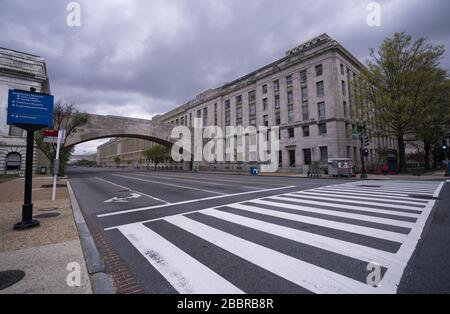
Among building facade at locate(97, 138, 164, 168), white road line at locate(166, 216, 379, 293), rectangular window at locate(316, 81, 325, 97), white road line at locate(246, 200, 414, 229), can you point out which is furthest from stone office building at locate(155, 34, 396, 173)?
building facade at locate(97, 138, 164, 168)

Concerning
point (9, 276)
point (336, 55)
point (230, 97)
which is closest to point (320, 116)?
point (336, 55)

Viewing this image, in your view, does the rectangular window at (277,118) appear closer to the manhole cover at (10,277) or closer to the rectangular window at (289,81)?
the rectangular window at (289,81)

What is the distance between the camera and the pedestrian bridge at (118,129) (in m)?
38.3

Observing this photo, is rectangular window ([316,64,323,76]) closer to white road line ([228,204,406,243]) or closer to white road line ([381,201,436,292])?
white road line ([381,201,436,292])

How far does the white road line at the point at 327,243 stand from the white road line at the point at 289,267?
33.7 inches

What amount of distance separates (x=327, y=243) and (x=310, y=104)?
114 ft

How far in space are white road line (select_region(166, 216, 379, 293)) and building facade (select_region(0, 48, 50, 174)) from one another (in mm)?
39352

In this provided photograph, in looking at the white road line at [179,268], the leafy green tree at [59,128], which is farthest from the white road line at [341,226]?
the leafy green tree at [59,128]

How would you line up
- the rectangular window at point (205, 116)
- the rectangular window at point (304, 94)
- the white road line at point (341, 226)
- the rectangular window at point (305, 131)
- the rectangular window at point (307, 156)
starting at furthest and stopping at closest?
the rectangular window at point (205, 116), the rectangular window at point (304, 94), the rectangular window at point (305, 131), the rectangular window at point (307, 156), the white road line at point (341, 226)

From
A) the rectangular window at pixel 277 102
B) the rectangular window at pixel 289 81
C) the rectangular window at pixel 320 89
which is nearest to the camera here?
the rectangular window at pixel 320 89

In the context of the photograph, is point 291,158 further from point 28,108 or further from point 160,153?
point 160,153

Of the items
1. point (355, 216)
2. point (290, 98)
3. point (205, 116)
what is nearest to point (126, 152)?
point (205, 116)

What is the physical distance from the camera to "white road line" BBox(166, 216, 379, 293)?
2653 mm

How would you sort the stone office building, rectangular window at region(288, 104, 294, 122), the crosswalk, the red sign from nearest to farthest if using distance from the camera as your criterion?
the crosswalk, the red sign, the stone office building, rectangular window at region(288, 104, 294, 122)
